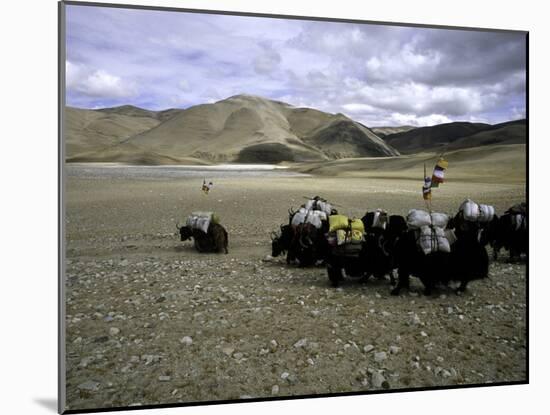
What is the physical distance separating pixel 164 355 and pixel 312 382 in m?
0.89

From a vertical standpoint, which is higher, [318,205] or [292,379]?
[318,205]

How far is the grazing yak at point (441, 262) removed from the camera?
3266 millimetres

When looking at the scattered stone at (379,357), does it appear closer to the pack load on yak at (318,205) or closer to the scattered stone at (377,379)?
the scattered stone at (377,379)

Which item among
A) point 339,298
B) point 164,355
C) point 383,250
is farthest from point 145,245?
point 383,250

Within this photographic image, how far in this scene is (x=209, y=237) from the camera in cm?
324

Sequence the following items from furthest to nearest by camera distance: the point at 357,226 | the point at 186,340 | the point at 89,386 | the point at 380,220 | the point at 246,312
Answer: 1. the point at 380,220
2. the point at 357,226
3. the point at 246,312
4. the point at 186,340
5. the point at 89,386

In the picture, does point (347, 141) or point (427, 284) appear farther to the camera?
point (347, 141)

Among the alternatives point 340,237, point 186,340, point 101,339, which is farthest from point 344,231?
point 101,339

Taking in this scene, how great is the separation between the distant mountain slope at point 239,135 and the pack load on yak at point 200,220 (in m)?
0.39

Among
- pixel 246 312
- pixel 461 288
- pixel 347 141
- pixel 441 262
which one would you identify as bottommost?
pixel 246 312

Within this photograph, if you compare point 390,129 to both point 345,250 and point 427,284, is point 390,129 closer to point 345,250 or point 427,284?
point 345,250

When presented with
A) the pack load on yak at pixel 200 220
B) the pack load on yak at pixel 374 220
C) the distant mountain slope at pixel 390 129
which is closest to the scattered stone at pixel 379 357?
the pack load on yak at pixel 374 220

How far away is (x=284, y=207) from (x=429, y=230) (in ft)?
3.10

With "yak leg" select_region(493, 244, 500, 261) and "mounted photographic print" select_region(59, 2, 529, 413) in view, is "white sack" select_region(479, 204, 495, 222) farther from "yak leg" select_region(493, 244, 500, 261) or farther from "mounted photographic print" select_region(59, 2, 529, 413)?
"yak leg" select_region(493, 244, 500, 261)
